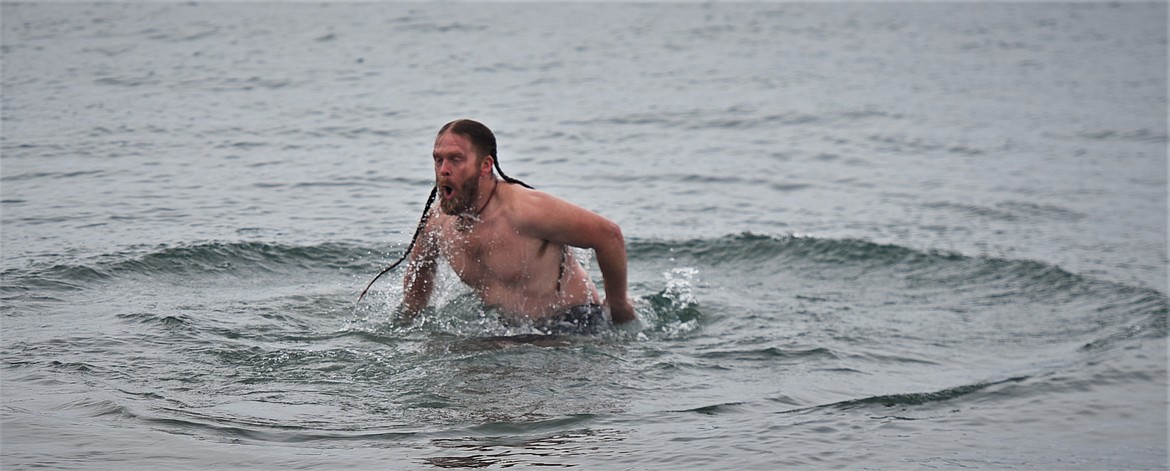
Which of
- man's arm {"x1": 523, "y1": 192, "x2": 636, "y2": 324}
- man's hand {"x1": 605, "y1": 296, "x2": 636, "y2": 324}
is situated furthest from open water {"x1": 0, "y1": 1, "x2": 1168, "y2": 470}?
man's arm {"x1": 523, "y1": 192, "x2": 636, "y2": 324}

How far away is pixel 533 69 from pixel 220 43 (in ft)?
17.0

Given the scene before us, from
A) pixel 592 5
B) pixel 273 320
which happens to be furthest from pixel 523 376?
pixel 592 5

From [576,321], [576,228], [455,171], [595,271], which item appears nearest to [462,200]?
[455,171]

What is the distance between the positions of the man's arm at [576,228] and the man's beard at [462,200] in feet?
0.94

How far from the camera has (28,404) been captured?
17.9ft

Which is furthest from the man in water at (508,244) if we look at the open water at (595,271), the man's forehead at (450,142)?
the open water at (595,271)

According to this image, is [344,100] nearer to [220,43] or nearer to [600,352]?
[220,43]

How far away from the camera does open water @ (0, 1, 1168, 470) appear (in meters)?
5.61

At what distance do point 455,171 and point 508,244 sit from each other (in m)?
0.56

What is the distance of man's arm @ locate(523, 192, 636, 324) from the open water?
502mm

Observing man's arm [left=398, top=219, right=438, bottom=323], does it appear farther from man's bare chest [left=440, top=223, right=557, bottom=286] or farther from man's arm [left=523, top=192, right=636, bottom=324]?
man's arm [left=523, top=192, right=636, bottom=324]

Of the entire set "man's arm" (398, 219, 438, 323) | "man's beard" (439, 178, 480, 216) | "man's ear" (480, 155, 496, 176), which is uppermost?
"man's ear" (480, 155, 496, 176)

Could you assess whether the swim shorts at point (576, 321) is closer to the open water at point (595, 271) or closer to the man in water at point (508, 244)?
the man in water at point (508, 244)

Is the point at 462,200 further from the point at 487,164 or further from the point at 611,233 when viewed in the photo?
the point at 611,233
